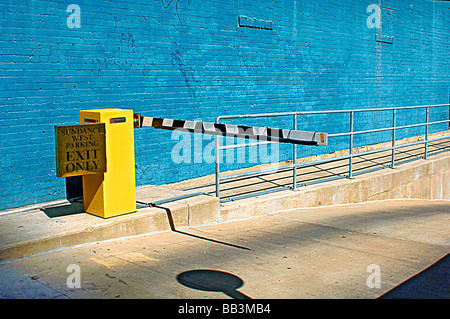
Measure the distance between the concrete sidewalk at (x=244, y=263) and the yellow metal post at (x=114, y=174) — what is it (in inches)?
17.4

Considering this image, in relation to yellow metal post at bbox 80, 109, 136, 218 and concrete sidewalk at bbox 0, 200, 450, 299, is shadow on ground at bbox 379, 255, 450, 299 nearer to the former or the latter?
concrete sidewalk at bbox 0, 200, 450, 299

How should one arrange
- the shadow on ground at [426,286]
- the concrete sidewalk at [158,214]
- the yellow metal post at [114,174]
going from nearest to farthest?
the shadow on ground at [426,286] → the concrete sidewalk at [158,214] → the yellow metal post at [114,174]

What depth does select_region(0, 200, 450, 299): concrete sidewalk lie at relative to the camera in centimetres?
423

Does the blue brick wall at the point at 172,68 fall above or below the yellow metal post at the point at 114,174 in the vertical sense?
above

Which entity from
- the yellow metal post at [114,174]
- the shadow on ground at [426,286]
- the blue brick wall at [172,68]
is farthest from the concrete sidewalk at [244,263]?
the blue brick wall at [172,68]

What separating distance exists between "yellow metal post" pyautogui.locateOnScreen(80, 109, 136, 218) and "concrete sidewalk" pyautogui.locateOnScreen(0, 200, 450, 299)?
0.44 metres

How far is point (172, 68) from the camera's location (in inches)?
325

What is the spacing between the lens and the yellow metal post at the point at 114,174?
5750 mm

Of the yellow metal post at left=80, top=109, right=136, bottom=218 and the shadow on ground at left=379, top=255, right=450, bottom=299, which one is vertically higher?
the yellow metal post at left=80, top=109, right=136, bottom=218

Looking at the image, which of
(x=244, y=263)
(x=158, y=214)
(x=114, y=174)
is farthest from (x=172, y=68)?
(x=244, y=263)

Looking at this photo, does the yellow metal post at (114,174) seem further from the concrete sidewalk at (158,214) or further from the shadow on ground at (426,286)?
the shadow on ground at (426,286)

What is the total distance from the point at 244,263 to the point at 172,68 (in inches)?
169

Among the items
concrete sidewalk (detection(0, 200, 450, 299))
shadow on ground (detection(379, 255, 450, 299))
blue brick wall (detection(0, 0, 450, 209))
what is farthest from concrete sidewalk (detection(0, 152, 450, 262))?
shadow on ground (detection(379, 255, 450, 299))

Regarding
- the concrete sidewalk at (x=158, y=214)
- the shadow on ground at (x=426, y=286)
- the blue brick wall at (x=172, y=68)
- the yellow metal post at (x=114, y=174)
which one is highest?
the blue brick wall at (x=172, y=68)
